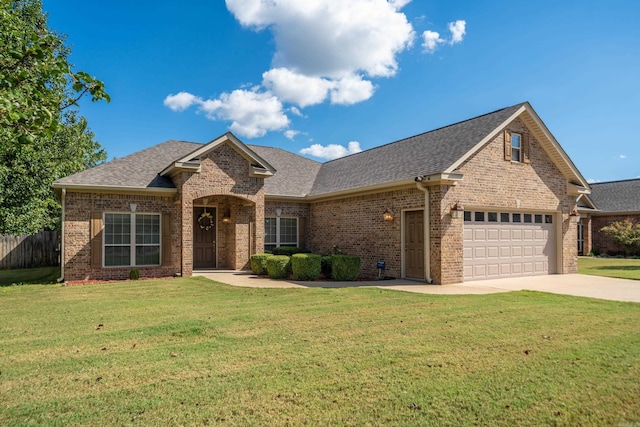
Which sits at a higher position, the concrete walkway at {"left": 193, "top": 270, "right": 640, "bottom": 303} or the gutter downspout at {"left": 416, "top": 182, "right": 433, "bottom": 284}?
the gutter downspout at {"left": 416, "top": 182, "right": 433, "bottom": 284}

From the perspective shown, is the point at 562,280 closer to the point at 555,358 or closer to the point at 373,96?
the point at 555,358

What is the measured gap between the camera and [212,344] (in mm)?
5598

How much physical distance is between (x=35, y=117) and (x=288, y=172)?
47.8ft

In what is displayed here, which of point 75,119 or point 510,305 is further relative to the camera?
point 75,119

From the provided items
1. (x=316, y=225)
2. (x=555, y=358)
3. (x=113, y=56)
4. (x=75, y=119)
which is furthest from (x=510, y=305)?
(x=75, y=119)

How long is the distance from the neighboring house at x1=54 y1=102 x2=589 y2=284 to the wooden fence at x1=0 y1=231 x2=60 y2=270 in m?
8.83

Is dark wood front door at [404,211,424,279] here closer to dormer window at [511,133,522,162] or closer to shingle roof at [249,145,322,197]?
dormer window at [511,133,522,162]

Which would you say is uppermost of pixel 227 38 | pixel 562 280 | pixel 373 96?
pixel 227 38

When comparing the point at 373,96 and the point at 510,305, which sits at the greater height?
the point at 373,96

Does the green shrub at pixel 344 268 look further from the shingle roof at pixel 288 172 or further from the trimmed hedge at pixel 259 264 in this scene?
the shingle roof at pixel 288 172

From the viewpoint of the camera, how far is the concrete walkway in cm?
1051

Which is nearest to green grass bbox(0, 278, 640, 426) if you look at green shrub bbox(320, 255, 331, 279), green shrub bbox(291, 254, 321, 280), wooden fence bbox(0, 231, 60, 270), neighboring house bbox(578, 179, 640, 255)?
green shrub bbox(291, 254, 321, 280)

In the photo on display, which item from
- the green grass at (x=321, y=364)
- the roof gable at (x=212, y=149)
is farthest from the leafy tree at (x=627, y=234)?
the roof gable at (x=212, y=149)

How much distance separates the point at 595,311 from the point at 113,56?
19.0 metres
